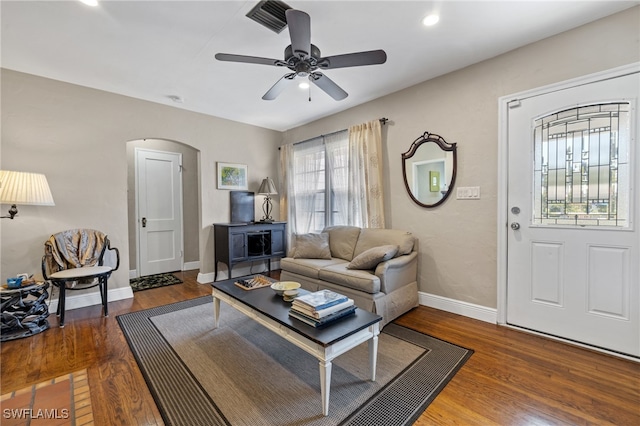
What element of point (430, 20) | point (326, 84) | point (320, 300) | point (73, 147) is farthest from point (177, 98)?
point (320, 300)

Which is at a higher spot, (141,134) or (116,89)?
(116,89)

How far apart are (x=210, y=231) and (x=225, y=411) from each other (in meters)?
3.11

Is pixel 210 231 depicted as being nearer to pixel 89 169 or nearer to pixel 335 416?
pixel 89 169

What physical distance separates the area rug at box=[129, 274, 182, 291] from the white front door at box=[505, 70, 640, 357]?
4470mm

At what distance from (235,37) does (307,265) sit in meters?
2.37

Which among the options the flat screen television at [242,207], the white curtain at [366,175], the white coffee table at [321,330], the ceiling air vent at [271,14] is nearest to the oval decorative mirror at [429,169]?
the white curtain at [366,175]

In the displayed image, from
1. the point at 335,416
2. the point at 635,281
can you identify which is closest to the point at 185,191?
the point at 335,416

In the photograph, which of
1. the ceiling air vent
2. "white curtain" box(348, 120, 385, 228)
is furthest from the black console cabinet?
the ceiling air vent

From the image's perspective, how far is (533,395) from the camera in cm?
168

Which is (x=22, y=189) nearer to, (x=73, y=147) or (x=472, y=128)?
(x=73, y=147)

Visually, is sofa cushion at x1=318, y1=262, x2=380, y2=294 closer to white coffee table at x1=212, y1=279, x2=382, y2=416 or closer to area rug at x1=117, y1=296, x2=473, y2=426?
area rug at x1=117, y1=296, x2=473, y2=426

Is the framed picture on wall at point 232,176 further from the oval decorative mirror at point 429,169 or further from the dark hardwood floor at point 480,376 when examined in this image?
the oval decorative mirror at point 429,169

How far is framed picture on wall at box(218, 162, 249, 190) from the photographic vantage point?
4422 millimetres

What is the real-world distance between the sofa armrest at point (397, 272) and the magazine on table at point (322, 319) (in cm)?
85
